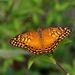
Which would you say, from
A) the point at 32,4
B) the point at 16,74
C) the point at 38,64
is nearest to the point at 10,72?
the point at 16,74

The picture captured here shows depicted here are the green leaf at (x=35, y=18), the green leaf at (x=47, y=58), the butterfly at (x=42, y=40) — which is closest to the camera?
the green leaf at (x=47, y=58)

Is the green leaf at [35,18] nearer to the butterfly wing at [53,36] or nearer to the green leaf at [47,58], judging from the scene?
the butterfly wing at [53,36]

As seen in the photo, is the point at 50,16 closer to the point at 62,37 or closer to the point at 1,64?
the point at 1,64

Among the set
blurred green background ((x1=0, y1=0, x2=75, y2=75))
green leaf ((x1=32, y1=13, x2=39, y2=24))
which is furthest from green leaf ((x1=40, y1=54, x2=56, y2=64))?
green leaf ((x1=32, y1=13, x2=39, y2=24))

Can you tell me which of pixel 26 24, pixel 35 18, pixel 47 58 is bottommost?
pixel 26 24

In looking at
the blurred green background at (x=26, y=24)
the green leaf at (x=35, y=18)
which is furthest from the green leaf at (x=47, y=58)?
the green leaf at (x=35, y=18)

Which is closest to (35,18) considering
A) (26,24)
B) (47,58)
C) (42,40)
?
(26,24)

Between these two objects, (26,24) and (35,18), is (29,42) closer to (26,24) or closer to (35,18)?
(35,18)

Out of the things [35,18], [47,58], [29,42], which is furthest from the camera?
[35,18]
